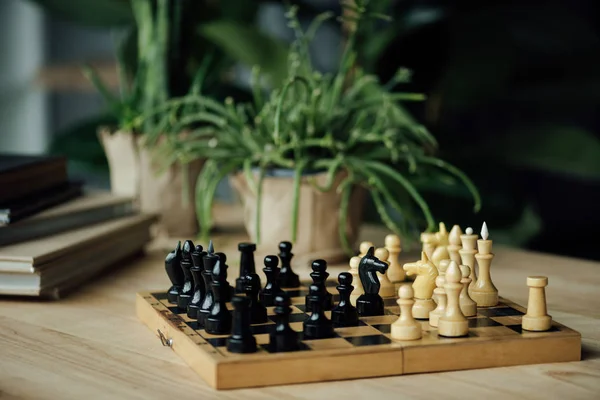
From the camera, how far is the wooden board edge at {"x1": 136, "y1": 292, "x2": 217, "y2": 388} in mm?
766

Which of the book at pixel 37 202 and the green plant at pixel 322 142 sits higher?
the green plant at pixel 322 142

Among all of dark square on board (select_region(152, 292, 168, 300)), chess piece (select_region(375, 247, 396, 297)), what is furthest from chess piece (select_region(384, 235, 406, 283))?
dark square on board (select_region(152, 292, 168, 300))

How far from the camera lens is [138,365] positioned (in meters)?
0.84

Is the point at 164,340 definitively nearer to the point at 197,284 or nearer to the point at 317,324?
the point at 197,284

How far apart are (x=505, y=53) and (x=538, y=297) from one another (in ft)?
4.51

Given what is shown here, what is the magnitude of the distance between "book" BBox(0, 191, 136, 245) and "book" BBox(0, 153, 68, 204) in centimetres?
4

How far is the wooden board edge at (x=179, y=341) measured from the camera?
766 millimetres

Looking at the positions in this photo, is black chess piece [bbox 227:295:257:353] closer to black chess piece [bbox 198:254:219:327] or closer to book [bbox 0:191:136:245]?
black chess piece [bbox 198:254:219:327]

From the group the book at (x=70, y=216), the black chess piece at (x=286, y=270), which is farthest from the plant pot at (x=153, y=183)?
the black chess piece at (x=286, y=270)

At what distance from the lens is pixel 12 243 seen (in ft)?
3.83

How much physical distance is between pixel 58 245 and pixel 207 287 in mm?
330

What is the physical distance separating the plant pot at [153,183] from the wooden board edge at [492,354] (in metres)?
0.80

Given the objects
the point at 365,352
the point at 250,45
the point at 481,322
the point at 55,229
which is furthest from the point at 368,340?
the point at 250,45

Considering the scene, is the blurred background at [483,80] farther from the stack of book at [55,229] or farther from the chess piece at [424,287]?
the chess piece at [424,287]
